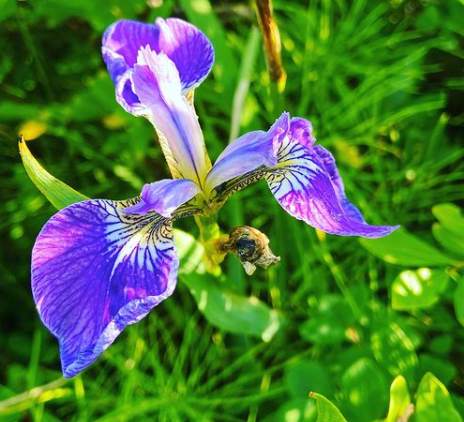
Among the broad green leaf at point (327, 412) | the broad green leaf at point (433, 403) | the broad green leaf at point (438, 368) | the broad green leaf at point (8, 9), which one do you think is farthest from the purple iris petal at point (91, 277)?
the broad green leaf at point (8, 9)

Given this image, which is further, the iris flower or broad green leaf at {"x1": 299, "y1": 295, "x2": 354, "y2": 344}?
broad green leaf at {"x1": 299, "y1": 295, "x2": 354, "y2": 344}

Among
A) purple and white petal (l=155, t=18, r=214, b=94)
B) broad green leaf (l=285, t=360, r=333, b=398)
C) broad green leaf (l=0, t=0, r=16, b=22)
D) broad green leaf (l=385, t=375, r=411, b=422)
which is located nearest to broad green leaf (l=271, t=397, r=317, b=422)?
broad green leaf (l=285, t=360, r=333, b=398)

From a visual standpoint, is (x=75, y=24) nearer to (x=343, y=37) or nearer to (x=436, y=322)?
(x=343, y=37)

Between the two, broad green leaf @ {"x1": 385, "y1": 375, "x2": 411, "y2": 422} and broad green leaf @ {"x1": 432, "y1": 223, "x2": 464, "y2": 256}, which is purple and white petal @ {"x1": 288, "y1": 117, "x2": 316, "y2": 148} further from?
Result: broad green leaf @ {"x1": 385, "y1": 375, "x2": 411, "y2": 422}

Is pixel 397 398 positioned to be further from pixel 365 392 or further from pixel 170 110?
pixel 170 110

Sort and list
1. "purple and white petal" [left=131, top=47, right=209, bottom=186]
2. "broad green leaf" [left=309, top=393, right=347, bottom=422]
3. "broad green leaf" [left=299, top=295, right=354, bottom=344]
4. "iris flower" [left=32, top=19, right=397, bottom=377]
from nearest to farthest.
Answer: "broad green leaf" [left=309, top=393, right=347, bottom=422] → "iris flower" [left=32, top=19, right=397, bottom=377] → "purple and white petal" [left=131, top=47, right=209, bottom=186] → "broad green leaf" [left=299, top=295, right=354, bottom=344]

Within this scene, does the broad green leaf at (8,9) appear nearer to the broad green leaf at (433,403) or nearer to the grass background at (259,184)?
the grass background at (259,184)
